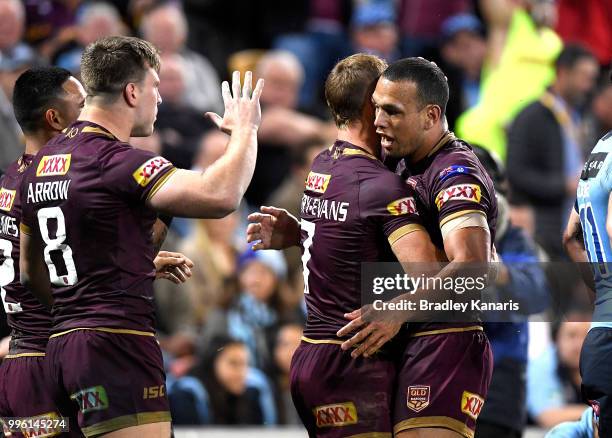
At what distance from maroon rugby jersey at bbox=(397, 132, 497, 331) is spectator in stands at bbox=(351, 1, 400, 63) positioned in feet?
23.5

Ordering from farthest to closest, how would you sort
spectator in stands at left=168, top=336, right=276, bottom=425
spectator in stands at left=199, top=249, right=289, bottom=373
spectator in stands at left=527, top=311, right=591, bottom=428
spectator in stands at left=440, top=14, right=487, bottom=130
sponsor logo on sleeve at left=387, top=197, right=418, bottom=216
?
spectator in stands at left=440, top=14, right=487, bottom=130 < spectator in stands at left=199, top=249, right=289, bottom=373 < spectator in stands at left=168, top=336, right=276, bottom=425 < spectator in stands at left=527, top=311, right=591, bottom=428 < sponsor logo on sleeve at left=387, top=197, right=418, bottom=216

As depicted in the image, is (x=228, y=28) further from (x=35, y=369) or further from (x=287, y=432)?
(x=35, y=369)

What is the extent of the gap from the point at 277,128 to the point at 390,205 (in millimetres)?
6792

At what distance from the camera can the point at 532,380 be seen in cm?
Answer: 1038

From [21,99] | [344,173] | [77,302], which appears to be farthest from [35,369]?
[344,173]

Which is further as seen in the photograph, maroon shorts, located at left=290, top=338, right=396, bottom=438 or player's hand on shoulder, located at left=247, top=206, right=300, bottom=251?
player's hand on shoulder, located at left=247, top=206, right=300, bottom=251

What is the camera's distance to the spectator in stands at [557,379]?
10117mm

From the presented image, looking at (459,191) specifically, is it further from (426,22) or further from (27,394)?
(426,22)

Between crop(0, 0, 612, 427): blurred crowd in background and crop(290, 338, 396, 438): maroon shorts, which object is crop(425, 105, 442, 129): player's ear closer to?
crop(290, 338, 396, 438): maroon shorts

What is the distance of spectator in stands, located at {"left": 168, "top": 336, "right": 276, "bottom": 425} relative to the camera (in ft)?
34.2

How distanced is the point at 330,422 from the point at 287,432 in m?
4.46

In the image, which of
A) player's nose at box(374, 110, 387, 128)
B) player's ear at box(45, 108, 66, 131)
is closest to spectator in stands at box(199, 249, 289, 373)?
player's ear at box(45, 108, 66, 131)

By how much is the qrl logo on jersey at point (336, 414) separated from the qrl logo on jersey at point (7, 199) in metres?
1.95

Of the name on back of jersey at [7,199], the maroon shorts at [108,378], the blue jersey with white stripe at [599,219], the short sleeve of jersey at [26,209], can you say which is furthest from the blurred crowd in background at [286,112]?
the maroon shorts at [108,378]
